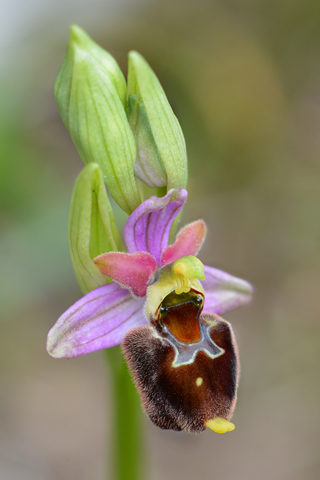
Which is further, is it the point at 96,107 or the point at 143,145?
the point at 143,145

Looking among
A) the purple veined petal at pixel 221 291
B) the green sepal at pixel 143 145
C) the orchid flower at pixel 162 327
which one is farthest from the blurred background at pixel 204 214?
the green sepal at pixel 143 145

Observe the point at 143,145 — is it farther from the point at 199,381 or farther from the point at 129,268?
the point at 199,381

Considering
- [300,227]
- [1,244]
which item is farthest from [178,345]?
[300,227]

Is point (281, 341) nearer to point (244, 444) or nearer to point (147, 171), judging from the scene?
point (244, 444)

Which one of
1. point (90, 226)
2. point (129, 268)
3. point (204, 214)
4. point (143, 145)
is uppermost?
point (143, 145)

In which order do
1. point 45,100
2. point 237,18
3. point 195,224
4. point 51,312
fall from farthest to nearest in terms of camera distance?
point 237,18, point 45,100, point 51,312, point 195,224

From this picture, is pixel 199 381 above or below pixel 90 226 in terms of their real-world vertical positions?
below

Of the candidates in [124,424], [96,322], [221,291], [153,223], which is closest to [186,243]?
[153,223]
